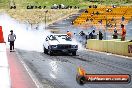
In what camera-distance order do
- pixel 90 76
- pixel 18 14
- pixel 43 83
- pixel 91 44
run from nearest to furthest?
pixel 90 76, pixel 43 83, pixel 91 44, pixel 18 14

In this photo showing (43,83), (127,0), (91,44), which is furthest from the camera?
(127,0)

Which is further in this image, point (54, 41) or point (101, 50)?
point (101, 50)

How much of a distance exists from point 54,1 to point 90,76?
142533 millimetres

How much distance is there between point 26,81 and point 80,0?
136815 millimetres

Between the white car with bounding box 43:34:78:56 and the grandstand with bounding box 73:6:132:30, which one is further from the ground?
the grandstand with bounding box 73:6:132:30

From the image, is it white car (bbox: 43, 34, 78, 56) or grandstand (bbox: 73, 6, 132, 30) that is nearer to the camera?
white car (bbox: 43, 34, 78, 56)

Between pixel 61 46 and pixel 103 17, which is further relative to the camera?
pixel 103 17

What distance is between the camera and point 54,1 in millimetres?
146500

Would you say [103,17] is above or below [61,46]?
above

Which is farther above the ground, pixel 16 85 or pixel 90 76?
pixel 90 76

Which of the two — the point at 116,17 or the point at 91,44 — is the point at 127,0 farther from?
the point at 91,44

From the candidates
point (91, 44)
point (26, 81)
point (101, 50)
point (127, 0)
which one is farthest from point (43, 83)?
point (127, 0)

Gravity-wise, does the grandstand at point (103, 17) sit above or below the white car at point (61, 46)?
above

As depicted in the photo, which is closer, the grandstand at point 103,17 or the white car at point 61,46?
the white car at point 61,46
